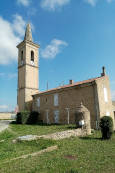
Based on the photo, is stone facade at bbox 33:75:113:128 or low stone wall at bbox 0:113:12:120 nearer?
stone facade at bbox 33:75:113:128

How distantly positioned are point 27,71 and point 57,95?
9.27m

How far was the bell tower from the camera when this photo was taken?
2672 cm

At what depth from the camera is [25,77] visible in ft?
87.7

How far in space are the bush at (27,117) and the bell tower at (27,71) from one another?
3598 millimetres

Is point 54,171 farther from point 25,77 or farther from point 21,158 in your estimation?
point 25,77

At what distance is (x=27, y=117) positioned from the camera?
22.7m

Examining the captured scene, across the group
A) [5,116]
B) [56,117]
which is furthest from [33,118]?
[5,116]

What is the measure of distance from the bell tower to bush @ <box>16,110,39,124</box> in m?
3.60

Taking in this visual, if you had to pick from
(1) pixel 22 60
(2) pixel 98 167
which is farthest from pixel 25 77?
(2) pixel 98 167

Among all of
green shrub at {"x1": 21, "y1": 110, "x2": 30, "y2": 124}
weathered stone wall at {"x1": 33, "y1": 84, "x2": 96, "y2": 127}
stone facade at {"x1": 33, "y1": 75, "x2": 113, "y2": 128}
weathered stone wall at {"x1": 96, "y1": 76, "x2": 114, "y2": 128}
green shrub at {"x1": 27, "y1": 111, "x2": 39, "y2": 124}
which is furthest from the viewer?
green shrub at {"x1": 27, "y1": 111, "x2": 39, "y2": 124}

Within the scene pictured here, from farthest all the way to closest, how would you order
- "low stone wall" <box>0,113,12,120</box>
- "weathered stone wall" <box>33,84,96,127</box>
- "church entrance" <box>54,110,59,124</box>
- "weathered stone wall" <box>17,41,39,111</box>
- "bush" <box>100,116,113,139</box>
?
"low stone wall" <box>0,113,12,120</box> → "weathered stone wall" <box>17,41,39,111</box> → "church entrance" <box>54,110,59,124</box> → "weathered stone wall" <box>33,84,96,127</box> → "bush" <box>100,116,113,139</box>

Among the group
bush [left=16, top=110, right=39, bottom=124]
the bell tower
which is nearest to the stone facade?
bush [left=16, top=110, right=39, bottom=124]

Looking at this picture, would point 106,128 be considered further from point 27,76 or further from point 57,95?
point 27,76

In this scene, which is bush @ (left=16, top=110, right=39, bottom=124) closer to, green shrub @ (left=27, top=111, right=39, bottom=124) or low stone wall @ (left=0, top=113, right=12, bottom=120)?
green shrub @ (left=27, top=111, right=39, bottom=124)
